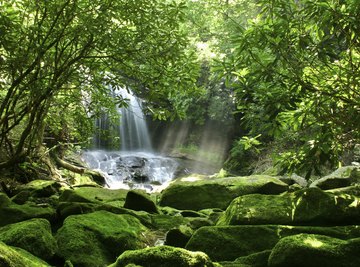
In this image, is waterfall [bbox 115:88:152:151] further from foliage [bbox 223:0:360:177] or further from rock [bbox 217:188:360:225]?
foliage [bbox 223:0:360:177]

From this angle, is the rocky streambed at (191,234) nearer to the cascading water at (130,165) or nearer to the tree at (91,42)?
the tree at (91,42)

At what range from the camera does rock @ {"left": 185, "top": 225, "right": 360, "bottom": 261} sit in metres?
4.72

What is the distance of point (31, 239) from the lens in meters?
4.30

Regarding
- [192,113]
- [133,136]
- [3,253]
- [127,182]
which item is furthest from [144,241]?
[133,136]

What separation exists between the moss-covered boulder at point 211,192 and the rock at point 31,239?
5158 millimetres

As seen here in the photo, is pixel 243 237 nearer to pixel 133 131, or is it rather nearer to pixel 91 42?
pixel 91 42

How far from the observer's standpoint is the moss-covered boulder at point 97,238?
4.61m

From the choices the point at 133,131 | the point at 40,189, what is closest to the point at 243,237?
the point at 40,189

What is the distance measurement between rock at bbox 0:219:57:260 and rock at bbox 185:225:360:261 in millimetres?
1777

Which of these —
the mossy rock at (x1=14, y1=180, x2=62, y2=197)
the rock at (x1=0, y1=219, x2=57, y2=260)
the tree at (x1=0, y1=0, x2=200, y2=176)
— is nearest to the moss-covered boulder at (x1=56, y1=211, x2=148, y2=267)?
the rock at (x1=0, y1=219, x2=57, y2=260)

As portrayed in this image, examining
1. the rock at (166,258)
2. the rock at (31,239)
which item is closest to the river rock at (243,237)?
the rock at (166,258)

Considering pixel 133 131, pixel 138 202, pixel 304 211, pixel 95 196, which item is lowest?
pixel 95 196

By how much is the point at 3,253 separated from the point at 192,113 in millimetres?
20970

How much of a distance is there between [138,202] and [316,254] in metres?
4.67
